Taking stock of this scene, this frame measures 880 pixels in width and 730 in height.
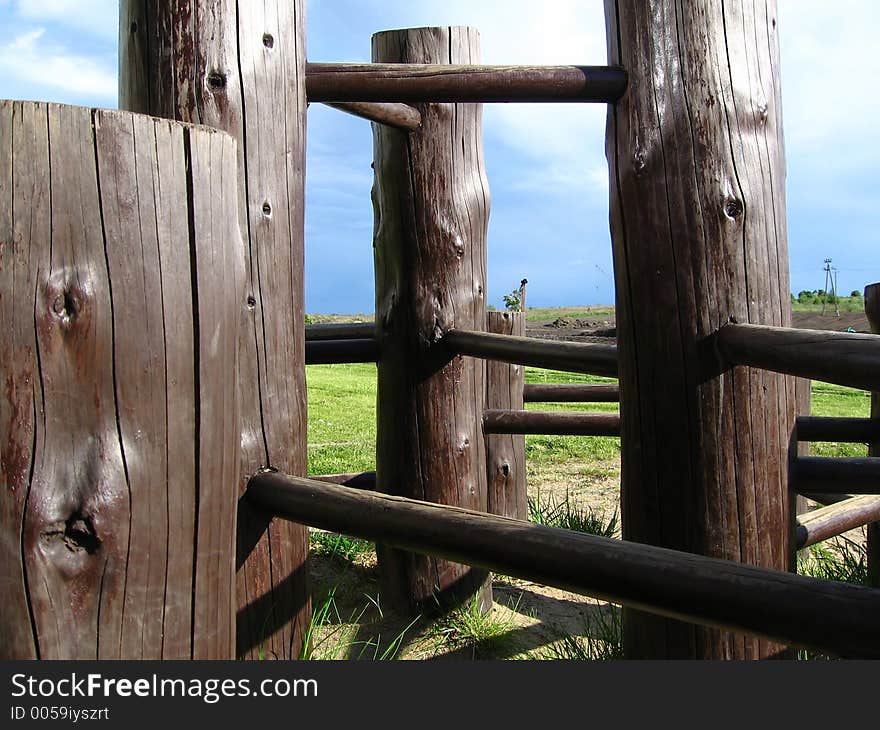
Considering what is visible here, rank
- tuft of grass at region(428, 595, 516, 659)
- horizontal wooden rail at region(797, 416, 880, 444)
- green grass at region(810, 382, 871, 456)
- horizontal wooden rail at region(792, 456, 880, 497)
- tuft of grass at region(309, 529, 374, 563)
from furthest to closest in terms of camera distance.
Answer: green grass at region(810, 382, 871, 456) < tuft of grass at region(309, 529, 374, 563) < tuft of grass at region(428, 595, 516, 659) < horizontal wooden rail at region(797, 416, 880, 444) < horizontal wooden rail at region(792, 456, 880, 497)

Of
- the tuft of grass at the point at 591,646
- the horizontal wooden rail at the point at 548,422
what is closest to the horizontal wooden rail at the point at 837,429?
the tuft of grass at the point at 591,646

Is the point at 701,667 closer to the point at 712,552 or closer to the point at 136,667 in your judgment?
the point at 712,552

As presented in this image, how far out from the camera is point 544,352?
10.5 feet

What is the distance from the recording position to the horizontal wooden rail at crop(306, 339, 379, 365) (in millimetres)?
3682

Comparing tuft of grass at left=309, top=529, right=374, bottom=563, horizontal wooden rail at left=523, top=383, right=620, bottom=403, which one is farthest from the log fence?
horizontal wooden rail at left=523, top=383, right=620, bottom=403

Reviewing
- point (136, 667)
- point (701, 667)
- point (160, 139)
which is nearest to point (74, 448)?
point (136, 667)

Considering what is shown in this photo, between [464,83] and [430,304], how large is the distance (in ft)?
4.32

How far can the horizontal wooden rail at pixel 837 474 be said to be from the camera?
2463mm

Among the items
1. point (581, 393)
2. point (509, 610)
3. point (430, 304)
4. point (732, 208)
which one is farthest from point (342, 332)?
point (732, 208)

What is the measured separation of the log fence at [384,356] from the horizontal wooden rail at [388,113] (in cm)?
2

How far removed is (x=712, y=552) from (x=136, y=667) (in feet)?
4.55

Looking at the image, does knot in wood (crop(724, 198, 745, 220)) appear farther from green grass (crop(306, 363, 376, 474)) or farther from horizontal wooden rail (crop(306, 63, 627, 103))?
green grass (crop(306, 363, 376, 474))

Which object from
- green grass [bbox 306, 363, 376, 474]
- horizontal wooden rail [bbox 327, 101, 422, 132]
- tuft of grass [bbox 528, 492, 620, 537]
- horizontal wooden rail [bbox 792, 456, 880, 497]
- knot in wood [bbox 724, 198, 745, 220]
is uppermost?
horizontal wooden rail [bbox 327, 101, 422, 132]

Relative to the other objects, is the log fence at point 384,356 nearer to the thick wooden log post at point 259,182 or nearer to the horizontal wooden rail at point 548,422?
the thick wooden log post at point 259,182
